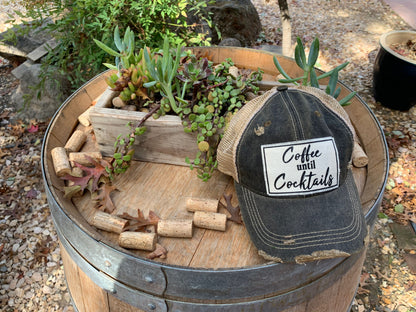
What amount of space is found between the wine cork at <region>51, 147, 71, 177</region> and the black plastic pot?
3.23 metres

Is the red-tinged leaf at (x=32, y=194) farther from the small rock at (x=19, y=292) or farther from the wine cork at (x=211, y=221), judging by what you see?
the wine cork at (x=211, y=221)

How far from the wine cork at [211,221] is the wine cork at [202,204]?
0.11ft

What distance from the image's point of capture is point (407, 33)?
12.4 ft

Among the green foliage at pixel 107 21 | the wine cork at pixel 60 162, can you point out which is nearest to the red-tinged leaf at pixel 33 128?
the green foliage at pixel 107 21

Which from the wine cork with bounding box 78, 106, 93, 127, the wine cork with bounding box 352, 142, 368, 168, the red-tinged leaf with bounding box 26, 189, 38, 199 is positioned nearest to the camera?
the wine cork with bounding box 352, 142, 368, 168

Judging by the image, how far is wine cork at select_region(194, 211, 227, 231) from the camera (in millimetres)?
1122

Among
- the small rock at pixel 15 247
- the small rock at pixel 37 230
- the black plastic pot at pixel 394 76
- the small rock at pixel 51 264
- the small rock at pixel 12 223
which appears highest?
the black plastic pot at pixel 394 76

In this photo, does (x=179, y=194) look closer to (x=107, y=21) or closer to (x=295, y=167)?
(x=295, y=167)

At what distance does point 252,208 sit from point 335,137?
12.9 inches

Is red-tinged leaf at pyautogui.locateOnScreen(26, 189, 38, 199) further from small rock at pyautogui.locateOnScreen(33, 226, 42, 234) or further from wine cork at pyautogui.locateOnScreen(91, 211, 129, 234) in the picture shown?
wine cork at pyautogui.locateOnScreen(91, 211, 129, 234)

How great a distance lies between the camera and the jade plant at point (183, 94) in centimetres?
122

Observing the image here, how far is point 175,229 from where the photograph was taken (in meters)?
1.10

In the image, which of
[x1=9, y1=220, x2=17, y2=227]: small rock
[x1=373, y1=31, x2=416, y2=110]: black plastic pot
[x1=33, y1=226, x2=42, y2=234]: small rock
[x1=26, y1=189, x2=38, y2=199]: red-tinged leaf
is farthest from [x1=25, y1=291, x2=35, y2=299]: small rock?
[x1=373, y1=31, x2=416, y2=110]: black plastic pot

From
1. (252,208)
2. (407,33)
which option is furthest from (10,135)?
(407,33)
